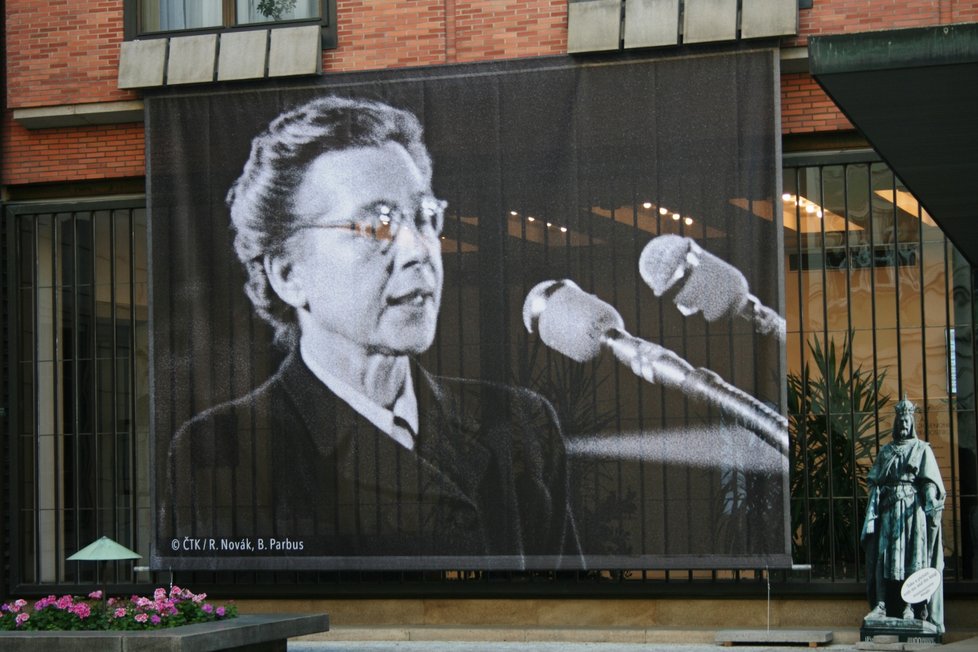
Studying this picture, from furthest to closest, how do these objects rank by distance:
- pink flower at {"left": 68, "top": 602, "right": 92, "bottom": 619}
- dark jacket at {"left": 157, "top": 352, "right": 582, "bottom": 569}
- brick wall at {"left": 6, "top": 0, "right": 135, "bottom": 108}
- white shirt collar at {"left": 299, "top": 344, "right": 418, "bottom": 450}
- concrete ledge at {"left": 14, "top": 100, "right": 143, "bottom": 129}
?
brick wall at {"left": 6, "top": 0, "right": 135, "bottom": 108}, concrete ledge at {"left": 14, "top": 100, "right": 143, "bottom": 129}, white shirt collar at {"left": 299, "top": 344, "right": 418, "bottom": 450}, dark jacket at {"left": 157, "top": 352, "right": 582, "bottom": 569}, pink flower at {"left": 68, "top": 602, "right": 92, "bottom": 619}

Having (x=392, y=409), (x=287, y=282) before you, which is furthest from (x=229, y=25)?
(x=392, y=409)

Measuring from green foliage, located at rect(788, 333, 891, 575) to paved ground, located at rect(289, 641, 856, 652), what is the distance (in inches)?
47.1

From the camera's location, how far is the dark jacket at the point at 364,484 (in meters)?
16.8

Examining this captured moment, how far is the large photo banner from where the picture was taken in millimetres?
16344

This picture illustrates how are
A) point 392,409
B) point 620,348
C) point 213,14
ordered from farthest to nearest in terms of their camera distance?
1. point 213,14
2. point 392,409
3. point 620,348

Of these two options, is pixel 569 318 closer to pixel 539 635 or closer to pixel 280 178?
pixel 539 635

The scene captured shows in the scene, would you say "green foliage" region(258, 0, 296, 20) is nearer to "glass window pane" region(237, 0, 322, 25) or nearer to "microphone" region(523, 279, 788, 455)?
"glass window pane" region(237, 0, 322, 25)

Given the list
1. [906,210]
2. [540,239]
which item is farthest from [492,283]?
[906,210]

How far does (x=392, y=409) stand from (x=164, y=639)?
522 cm

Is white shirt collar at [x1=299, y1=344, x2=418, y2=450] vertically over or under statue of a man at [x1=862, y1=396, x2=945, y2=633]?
over

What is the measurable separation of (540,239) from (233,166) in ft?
12.6

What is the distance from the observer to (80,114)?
61.0 feet

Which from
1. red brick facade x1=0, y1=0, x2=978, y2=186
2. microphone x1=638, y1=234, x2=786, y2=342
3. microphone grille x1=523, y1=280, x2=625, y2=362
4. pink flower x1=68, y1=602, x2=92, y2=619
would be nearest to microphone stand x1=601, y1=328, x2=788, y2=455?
microphone grille x1=523, y1=280, x2=625, y2=362

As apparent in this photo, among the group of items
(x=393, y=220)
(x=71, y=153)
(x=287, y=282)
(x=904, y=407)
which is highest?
(x=71, y=153)
